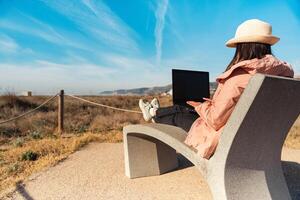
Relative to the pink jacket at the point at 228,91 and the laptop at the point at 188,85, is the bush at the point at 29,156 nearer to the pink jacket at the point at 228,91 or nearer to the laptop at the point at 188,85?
the laptop at the point at 188,85

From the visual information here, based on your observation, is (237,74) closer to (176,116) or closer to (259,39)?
(259,39)

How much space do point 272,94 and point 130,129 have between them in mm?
1908

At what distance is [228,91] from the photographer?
243cm

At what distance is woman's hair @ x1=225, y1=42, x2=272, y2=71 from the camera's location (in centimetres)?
257

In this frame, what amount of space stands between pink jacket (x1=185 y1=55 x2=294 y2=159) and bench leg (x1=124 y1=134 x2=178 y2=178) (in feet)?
4.68

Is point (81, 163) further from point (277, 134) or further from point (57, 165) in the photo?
point (277, 134)

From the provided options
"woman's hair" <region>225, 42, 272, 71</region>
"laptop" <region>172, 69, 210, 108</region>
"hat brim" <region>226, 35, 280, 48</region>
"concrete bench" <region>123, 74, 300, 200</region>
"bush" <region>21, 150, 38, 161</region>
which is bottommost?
"bush" <region>21, 150, 38, 161</region>

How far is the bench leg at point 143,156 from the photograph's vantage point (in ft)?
13.2

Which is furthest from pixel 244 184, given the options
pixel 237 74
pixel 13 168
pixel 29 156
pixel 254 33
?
pixel 29 156

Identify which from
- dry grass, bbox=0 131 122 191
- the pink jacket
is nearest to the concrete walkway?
dry grass, bbox=0 131 122 191

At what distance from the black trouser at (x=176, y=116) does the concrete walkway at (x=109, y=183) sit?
0.53m

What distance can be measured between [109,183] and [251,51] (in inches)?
85.0

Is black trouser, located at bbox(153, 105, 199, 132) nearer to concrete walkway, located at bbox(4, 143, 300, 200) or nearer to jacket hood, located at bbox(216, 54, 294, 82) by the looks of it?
concrete walkway, located at bbox(4, 143, 300, 200)

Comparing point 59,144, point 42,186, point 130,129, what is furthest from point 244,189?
point 59,144
